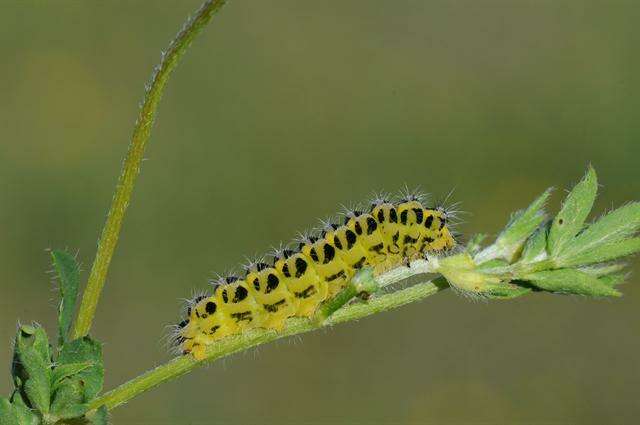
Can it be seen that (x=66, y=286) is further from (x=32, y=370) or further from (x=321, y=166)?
(x=321, y=166)

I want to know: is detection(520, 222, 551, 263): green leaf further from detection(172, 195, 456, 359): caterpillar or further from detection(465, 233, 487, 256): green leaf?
detection(172, 195, 456, 359): caterpillar

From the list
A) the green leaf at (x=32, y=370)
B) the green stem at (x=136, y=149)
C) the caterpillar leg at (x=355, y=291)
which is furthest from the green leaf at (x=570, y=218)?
the green leaf at (x=32, y=370)

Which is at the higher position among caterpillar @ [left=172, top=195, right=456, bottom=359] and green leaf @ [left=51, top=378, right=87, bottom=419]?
caterpillar @ [left=172, top=195, right=456, bottom=359]

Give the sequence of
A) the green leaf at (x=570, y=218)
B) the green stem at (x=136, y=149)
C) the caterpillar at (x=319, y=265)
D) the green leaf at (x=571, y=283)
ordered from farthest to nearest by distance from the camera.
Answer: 1. the caterpillar at (x=319, y=265)
2. the green leaf at (x=570, y=218)
3. the green leaf at (x=571, y=283)
4. the green stem at (x=136, y=149)

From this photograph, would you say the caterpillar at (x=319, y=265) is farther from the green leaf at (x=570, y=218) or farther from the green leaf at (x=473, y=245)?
the green leaf at (x=570, y=218)

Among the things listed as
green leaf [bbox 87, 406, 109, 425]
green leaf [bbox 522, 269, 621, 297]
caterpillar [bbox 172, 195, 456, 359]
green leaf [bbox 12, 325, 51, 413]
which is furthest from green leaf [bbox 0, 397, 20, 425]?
green leaf [bbox 522, 269, 621, 297]

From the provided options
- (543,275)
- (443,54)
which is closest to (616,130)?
(443,54)
